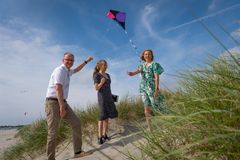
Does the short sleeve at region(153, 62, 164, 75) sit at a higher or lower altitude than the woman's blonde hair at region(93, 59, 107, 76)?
lower

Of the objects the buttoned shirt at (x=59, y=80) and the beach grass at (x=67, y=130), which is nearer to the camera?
the buttoned shirt at (x=59, y=80)

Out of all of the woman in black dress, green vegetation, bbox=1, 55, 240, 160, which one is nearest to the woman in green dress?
the woman in black dress

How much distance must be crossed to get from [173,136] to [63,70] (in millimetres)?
3857

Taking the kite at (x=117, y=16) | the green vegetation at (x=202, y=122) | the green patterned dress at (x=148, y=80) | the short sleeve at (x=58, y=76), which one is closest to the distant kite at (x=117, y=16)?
the kite at (x=117, y=16)

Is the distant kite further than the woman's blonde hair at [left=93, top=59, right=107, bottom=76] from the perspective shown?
Yes

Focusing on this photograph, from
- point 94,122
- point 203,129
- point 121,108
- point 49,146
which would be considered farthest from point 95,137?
point 203,129

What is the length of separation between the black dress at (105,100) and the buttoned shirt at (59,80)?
2.70ft

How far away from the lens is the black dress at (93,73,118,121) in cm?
658

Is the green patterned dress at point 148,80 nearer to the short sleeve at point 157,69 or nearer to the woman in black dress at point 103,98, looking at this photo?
the short sleeve at point 157,69

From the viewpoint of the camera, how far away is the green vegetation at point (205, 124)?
179cm

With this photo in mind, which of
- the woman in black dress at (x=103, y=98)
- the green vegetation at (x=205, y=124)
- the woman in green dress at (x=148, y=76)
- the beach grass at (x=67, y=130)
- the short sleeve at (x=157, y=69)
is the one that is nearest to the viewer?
the green vegetation at (x=205, y=124)

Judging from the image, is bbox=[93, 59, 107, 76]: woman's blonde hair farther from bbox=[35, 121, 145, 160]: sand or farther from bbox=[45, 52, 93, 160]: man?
bbox=[35, 121, 145, 160]: sand

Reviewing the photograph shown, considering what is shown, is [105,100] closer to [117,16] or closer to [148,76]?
[148,76]

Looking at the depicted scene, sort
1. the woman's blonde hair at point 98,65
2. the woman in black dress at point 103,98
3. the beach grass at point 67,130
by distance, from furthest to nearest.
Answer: the beach grass at point 67,130, the woman's blonde hair at point 98,65, the woman in black dress at point 103,98
